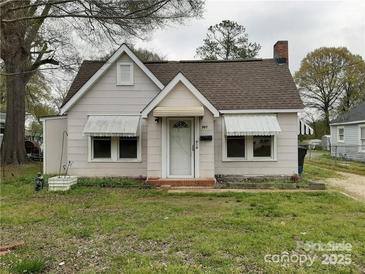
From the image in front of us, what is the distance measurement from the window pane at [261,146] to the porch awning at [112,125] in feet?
16.6

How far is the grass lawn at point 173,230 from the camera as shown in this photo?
5.11m

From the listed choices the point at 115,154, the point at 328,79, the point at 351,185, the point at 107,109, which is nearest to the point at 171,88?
the point at 107,109

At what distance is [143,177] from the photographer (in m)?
14.5

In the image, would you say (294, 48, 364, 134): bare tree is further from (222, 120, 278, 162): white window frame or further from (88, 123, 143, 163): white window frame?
(88, 123, 143, 163): white window frame

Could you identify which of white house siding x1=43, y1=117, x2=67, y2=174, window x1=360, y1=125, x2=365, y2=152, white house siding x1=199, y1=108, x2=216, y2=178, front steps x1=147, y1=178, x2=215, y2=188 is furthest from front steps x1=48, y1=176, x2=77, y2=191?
window x1=360, y1=125, x2=365, y2=152

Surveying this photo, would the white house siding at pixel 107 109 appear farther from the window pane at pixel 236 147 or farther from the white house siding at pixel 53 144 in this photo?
the window pane at pixel 236 147

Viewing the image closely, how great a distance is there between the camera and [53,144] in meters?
16.4

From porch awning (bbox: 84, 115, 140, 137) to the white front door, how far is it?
5.21ft

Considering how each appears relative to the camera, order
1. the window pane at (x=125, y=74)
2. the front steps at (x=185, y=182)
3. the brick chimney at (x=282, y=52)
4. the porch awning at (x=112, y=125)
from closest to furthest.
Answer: the front steps at (x=185, y=182) < the porch awning at (x=112, y=125) < the window pane at (x=125, y=74) < the brick chimney at (x=282, y=52)

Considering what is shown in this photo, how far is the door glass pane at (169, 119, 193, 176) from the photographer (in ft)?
44.2

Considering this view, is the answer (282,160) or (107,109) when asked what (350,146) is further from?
(107,109)

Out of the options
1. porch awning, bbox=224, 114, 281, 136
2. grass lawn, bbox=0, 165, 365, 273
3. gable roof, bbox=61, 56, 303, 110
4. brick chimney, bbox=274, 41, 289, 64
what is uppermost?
brick chimney, bbox=274, 41, 289, 64

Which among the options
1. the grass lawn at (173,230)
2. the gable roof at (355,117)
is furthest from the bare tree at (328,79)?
the grass lawn at (173,230)

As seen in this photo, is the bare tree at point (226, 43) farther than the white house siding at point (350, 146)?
Yes
